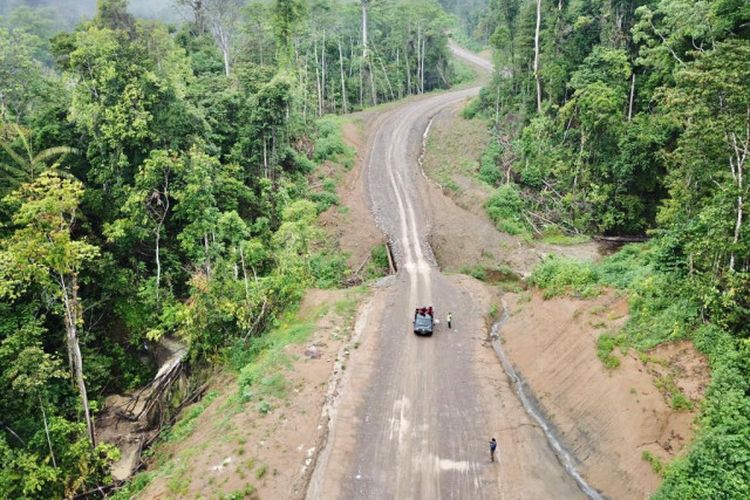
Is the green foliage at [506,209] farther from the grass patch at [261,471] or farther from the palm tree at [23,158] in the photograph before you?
the palm tree at [23,158]

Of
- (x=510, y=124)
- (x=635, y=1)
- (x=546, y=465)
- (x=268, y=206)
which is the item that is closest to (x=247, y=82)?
(x=268, y=206)

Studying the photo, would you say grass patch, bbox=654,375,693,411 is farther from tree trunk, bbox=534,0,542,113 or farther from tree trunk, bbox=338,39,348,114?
tree trunk, bbox=338,39,348,114

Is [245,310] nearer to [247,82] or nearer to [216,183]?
[216,183]

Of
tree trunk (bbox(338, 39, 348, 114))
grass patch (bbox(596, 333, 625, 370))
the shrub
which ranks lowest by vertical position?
grass patch (bbox(596, 333, 625, 370))

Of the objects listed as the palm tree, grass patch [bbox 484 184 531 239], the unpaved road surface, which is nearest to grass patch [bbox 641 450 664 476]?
the unpaved road surface

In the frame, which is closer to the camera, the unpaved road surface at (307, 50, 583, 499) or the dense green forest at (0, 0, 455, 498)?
the unpaved road surface at (307, 50, 583, 499)

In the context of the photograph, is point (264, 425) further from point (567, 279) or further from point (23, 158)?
point (23, 158)
